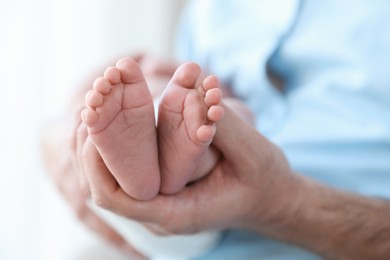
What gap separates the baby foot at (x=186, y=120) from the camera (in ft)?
1.58

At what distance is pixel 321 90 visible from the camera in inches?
29.8

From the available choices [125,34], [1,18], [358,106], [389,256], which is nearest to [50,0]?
[1,18]

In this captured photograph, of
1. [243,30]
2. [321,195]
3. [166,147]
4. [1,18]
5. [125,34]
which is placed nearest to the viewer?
[166,147]

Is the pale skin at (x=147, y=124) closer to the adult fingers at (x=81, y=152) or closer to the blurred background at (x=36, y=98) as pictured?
the adult fingers at (x=81, y=152)

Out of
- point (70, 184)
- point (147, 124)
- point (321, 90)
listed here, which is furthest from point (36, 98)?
point (147, 124)

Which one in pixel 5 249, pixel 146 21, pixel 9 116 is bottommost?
pixel 5 249

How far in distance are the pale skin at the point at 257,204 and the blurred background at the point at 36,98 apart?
0.55m

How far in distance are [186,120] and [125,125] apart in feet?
0.16

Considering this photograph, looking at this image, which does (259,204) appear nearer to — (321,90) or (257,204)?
(257,204)

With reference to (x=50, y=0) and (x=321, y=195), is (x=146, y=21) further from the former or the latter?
(x=321, y=195)

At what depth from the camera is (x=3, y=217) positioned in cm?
113

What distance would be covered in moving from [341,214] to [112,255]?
1.33ft

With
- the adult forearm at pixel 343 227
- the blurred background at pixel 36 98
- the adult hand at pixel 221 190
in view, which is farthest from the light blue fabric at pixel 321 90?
the blurred background at pixel 36 98

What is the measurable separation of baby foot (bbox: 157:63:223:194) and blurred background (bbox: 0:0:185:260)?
2.05 feet
